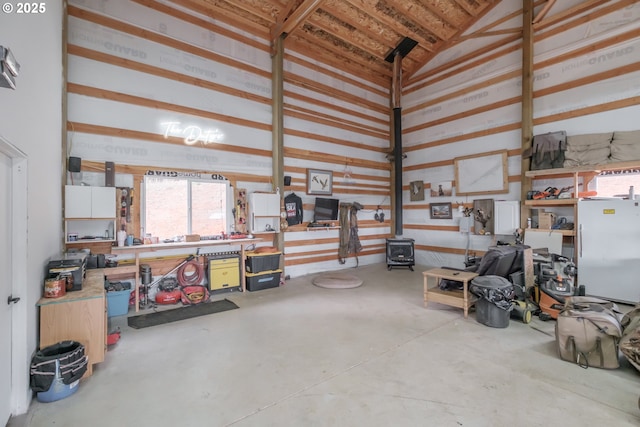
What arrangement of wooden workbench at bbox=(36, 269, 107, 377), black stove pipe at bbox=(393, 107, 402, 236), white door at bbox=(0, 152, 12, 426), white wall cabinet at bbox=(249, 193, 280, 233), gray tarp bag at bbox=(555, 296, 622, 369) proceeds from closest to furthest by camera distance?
white door at bbox=(0, 152, 12, 426) < wooden workbench at bbox=(36, 269, 107, 377) < gray tarp bag at bbox=(555, 296, 622, 369) < white wall cabinet at bbox=(249, 193, 280, 233) < black stove pipe at bbox=(393, 107, 402, 236)

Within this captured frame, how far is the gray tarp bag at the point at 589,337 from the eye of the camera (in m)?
2.79

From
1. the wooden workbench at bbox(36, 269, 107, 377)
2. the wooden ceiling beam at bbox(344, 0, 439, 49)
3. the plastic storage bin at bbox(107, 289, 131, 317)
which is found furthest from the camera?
the wooden ceiling beam at bbox(344, 0, 439, 49)

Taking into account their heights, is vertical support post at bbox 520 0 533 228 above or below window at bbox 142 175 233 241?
above

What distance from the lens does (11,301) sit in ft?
7.00

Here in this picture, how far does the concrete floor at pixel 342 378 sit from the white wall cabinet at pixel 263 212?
227 centimetres

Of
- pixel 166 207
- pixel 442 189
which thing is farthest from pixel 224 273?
pixel 442 189

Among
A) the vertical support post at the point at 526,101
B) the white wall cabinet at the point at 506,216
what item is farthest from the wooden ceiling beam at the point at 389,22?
the white wall cabinet at the point at 506,216

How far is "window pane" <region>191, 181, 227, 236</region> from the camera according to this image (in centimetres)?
548

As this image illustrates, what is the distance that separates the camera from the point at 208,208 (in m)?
5.64

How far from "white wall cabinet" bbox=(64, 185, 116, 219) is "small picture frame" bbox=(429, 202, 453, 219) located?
7104 millimetres

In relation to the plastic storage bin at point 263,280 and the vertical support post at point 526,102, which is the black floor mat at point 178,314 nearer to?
the plastic storage bin at point 263,280

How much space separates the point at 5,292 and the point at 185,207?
3.37 metres

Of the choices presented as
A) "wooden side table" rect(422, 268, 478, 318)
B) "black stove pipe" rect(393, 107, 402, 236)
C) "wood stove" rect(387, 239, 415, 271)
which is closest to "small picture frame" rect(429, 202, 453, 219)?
"black stove pipe" rect(393, 107, 402, 236)

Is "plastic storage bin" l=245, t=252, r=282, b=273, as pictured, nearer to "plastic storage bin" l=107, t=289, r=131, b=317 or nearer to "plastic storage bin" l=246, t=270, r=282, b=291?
"plastic storage bin" l=246, t=270, r=282, b=291
